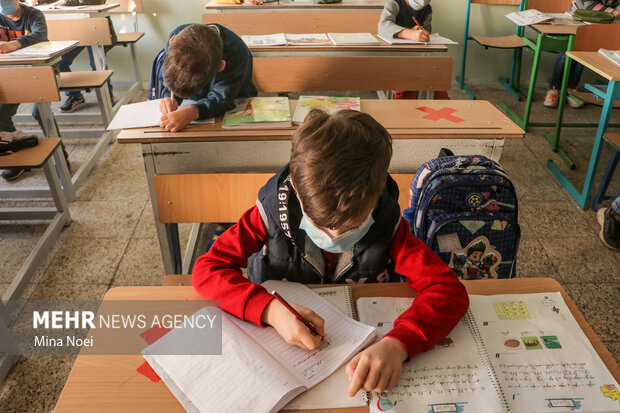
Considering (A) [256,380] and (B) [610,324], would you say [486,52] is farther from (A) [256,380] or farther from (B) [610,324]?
(A) [256,380]

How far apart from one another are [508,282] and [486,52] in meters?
4.30

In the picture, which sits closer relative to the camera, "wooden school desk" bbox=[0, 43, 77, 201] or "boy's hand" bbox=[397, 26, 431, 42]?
"wooden school desk" bbox=[0, 43, 77, 201]

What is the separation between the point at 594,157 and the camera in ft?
8.55

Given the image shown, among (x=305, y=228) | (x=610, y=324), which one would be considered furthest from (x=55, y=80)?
(x=610, y=324)

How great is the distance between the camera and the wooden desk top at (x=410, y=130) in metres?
1.58

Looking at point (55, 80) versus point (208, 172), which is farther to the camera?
point (55, 80)

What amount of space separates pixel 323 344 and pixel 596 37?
2939 mm

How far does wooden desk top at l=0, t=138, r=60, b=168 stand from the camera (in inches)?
82.0

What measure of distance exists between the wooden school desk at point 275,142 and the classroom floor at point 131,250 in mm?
633

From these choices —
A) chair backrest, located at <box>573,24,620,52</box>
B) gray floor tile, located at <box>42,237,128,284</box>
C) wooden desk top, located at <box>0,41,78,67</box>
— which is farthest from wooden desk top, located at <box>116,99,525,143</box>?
chair backrest, located at <box>573,24,620,52</box>

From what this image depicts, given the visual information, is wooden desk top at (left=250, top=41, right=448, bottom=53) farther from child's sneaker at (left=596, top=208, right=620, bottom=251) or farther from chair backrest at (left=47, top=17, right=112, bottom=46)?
chair backrest at (left=47, top=17, right=112, bottom=46)

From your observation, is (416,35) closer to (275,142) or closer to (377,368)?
(275,142)

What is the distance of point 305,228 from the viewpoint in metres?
1.01

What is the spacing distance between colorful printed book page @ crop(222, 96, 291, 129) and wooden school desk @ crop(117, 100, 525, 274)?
27 millimetres
